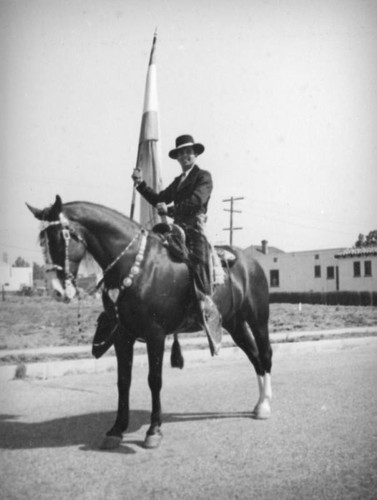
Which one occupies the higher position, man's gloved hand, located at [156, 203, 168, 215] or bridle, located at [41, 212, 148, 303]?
man's gloved hand, located at [156, 203, 168, 215]

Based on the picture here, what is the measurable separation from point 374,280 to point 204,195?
3959 centimetres

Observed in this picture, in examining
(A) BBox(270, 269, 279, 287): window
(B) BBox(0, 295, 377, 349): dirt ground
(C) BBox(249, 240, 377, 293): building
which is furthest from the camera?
(A) BBox(270, 269, 279, 287): window

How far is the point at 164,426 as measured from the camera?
5773 mm

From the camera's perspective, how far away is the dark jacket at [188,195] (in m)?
5.66

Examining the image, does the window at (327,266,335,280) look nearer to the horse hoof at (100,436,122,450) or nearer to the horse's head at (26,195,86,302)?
the horse hoof at (100,436,122,450)

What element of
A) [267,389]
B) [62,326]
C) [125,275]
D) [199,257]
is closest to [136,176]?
[199,257]

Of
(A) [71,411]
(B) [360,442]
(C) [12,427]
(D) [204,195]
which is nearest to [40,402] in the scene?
(A) [71,411]

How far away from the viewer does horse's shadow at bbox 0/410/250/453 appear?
199 inches

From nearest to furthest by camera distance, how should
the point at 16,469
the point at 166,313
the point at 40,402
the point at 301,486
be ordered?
the point at 301,486
the point at 16,469
the point at 166,313
the point at 40,402

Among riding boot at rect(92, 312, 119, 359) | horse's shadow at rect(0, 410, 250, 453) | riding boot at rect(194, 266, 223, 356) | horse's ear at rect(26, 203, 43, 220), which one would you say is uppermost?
horse's ear at rect(26, 203, 43, 220)

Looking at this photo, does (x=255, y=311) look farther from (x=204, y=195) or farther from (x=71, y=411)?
(x=71, y=411)

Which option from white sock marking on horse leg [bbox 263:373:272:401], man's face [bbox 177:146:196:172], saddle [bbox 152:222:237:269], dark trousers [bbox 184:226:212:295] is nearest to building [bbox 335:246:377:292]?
white sock marking on horse leg [bbox 263:373:272:401]

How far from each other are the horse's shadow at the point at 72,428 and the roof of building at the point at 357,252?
128 ft

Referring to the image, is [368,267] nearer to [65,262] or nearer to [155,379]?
[155,379]
